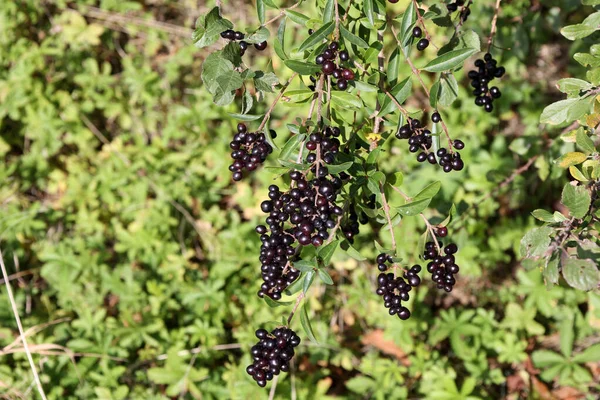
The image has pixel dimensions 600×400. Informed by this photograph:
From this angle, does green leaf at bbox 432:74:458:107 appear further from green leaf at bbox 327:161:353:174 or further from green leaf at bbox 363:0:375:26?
green leaf at bbox 327:161:353:174

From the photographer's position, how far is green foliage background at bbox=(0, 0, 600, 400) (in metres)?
2.76

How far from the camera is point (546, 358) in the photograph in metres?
2.84

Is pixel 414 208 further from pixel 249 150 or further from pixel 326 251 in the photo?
pixel 249 150

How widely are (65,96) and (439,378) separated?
301cm

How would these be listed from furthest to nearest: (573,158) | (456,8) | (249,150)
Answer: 1. (456,8)
2. (573,158)
3. (249,150)

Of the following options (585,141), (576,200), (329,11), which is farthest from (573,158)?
(329,11)

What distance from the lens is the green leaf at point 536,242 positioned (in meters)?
1.35

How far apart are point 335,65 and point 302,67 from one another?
77mm

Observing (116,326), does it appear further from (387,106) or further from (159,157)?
(387,106)

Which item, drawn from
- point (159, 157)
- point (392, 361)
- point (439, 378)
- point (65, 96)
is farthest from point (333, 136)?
point (65, 96)

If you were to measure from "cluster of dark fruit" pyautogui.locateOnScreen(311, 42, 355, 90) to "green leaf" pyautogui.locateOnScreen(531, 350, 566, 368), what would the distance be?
2201 mm

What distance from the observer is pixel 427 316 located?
10.1ft

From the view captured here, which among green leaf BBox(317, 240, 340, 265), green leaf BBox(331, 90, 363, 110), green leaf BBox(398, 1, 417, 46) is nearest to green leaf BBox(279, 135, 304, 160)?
green leaf BBox(331, 90, 363, 110)

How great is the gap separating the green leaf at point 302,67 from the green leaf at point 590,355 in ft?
7.35
